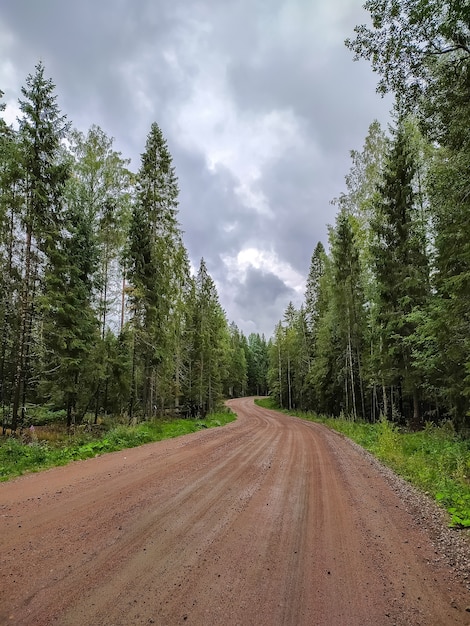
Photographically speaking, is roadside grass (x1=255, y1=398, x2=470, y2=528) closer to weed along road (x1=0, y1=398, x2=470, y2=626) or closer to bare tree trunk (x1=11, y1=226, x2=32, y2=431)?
weed along road (x1=0, y1=398, x2=470, y2=626)

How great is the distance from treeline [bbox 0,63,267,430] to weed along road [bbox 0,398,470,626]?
7.94 m

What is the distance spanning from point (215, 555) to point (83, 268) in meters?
15.3

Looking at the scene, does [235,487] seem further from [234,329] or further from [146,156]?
[234,329]

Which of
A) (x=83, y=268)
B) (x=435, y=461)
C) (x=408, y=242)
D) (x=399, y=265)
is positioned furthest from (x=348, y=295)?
(x=83, y=268)

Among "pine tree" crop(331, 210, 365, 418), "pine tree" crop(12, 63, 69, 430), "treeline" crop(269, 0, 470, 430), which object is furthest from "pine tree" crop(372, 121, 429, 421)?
"pine tree" crop(12, 63, 69, 430)

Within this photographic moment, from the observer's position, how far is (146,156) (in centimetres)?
1925

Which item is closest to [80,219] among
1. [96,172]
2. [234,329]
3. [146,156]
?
[96,172]

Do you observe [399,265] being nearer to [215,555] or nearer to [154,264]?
[154,264]

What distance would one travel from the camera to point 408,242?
15.4 m

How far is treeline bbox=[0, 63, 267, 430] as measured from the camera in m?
12.7

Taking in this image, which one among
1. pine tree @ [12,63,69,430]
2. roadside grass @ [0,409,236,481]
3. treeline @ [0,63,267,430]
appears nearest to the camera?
roadside grass @ [0,409,236,481]

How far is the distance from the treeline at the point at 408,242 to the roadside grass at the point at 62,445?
395 inches

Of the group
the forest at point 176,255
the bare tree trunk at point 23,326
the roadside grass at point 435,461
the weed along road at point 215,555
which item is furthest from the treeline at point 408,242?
the bare tree trunk at point 23,326

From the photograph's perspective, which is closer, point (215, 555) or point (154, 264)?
point (215, 555)
